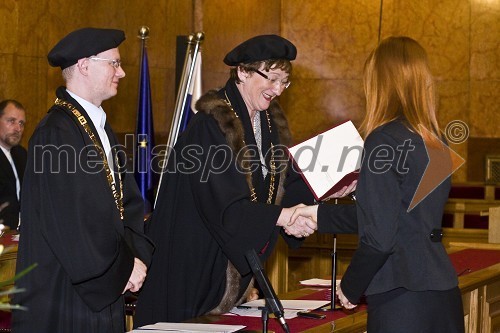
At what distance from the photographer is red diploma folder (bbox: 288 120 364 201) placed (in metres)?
4.12

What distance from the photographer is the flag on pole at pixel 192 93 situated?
8031 mm

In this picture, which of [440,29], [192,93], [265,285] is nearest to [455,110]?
[440,29]

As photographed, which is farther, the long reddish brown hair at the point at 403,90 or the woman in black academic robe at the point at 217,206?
the woman in black academic robe at the point at 217,206

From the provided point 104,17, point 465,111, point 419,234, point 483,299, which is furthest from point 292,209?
point 465,111

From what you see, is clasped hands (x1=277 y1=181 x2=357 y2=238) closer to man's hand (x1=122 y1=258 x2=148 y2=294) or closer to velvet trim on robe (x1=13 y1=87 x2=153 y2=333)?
man's hand (x1=122 y1=258 x2=148 y2=294)

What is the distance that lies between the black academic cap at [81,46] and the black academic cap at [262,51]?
2.37ft

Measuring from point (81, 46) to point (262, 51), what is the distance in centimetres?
96

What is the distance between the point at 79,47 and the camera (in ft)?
12.2

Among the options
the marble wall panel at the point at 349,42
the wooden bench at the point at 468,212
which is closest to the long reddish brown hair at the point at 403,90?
the wooden bench at the point at 468,212

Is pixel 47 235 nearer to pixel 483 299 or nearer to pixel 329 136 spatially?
pixel 329 136

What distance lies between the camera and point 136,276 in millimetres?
3748

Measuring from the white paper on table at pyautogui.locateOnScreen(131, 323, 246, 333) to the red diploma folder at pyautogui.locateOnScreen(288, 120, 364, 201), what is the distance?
37.0 inches

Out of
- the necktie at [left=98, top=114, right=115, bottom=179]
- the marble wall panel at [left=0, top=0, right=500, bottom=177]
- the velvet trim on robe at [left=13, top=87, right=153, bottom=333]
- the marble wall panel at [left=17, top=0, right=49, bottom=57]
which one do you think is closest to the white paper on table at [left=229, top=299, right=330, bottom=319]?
the velvet trim on robe at [left=13, top=87, right=153, bottom=333]

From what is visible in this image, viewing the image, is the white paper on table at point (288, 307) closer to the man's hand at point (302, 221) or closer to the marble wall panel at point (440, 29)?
the man's hand at point (302, 221)
